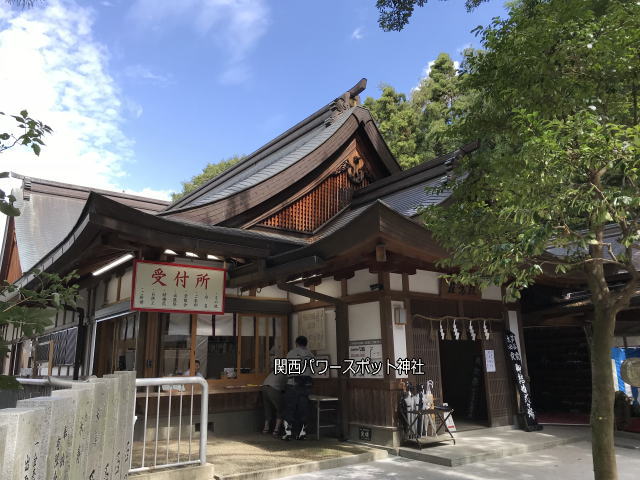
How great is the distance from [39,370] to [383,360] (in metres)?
11.1

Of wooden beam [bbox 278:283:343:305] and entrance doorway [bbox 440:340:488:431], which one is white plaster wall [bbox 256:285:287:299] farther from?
entrance doorway [bbox 440:340:488:431]

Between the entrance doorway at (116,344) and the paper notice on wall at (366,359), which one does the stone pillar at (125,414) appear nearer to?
the paper notice on wall at (366,359)

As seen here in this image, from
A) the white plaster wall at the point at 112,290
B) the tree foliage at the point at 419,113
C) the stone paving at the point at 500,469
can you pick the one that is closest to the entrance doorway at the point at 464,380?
the stone paving at the point at 500,469

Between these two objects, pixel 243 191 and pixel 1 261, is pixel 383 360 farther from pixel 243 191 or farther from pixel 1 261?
pixel 1 261

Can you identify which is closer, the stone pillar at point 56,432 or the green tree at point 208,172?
the stone pillar at point 56,432

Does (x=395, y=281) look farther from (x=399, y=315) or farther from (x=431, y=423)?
(x=431, y=423)

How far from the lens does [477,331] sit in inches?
379

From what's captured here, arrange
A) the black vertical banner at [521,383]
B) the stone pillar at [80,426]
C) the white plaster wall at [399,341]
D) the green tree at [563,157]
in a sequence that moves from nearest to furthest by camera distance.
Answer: the stone pillar at [80,426] < the green tree at [563,157] < the white plaster wall at [399,341] < the black vertical banner at [521,383]

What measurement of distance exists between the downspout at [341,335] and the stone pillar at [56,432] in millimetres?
6174

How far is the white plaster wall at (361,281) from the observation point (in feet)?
28.0

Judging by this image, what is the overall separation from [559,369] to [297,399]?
8195mm

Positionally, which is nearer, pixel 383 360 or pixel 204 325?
pixel 383 360

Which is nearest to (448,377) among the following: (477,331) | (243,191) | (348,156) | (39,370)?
(477,331)

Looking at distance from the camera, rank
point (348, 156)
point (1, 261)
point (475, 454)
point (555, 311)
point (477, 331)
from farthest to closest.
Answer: point (1, 261), point (348, 156), point (555, 311), point (477, 331), point (475, 454)
